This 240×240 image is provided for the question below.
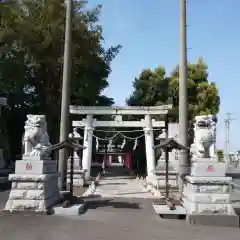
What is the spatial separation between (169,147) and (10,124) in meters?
25.7

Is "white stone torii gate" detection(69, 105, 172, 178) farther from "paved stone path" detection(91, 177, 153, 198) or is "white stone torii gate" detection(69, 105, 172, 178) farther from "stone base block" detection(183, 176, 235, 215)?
"stone base block" detection(183, 176, 235, 215)

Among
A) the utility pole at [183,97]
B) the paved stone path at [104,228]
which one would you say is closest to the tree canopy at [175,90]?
the utility pole at [183,97]

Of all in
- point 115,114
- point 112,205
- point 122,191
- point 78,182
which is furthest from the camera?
point 115,114

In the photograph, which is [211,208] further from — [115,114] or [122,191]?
[115,114]

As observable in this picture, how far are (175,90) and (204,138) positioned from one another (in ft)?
84.6

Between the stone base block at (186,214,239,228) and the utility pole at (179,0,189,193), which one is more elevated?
the utility pole at (179,0,189,193)

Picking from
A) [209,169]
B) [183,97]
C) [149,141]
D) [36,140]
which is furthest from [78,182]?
[209,169]

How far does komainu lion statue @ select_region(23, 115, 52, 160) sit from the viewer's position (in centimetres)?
1223

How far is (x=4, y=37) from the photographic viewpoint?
3128 cm

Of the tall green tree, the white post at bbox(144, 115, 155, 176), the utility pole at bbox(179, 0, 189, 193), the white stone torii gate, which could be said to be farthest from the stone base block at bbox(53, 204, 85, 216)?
the tall green tree

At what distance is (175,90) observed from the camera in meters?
37.3

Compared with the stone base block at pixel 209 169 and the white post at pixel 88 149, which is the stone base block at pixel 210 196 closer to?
the stone base block at pixel 209 169

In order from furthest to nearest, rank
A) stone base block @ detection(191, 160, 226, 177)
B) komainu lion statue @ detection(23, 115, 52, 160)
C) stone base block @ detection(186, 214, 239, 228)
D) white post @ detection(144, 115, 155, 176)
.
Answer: white post @ detection(144, 115, 155, 176)
komainu lion statue @ detection(23, 115, 52, 160)
stone base block @ detection(191, 160, 226, 177)
stone base block @ detection(186, 214, 239, 228)

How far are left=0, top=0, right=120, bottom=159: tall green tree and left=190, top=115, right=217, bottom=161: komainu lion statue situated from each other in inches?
798
